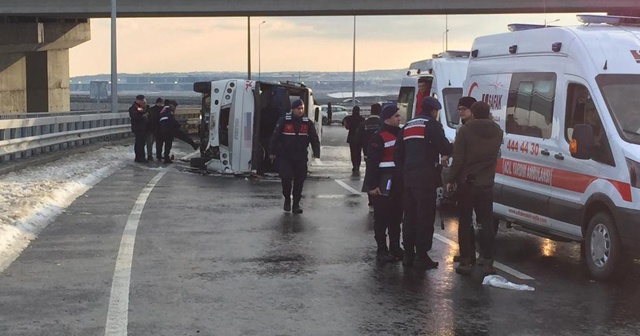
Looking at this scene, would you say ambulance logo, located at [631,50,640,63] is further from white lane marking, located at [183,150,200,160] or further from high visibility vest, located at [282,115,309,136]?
white lane marking, located at [183,150,200,160]

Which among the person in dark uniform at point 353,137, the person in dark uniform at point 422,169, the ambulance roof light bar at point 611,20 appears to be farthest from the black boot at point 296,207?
the person in dark uniform at point 353,137

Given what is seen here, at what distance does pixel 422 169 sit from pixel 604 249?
1.84 meters

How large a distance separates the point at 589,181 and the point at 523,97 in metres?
1.85

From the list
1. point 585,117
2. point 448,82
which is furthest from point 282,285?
point 448,82

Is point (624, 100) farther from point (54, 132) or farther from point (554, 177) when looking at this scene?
point (54, 132)

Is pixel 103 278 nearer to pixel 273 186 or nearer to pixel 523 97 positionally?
pixel 523 97

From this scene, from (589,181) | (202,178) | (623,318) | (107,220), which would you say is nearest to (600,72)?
(589,181)

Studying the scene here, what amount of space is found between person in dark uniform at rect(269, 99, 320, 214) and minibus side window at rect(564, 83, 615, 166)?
4.62 meters

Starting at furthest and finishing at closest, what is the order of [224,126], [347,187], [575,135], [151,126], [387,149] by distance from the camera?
[151,126], [224,126], [347,187], [387,149], [575,135]

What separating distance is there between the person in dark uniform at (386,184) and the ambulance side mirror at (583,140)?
1.76m

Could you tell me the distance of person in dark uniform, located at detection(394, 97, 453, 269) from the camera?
8016 millimetres

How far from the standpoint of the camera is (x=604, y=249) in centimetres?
765

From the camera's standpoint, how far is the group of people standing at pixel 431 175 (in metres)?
7.96

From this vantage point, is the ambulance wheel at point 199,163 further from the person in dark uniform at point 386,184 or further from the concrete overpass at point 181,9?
the concrete overpass at point 181,9
